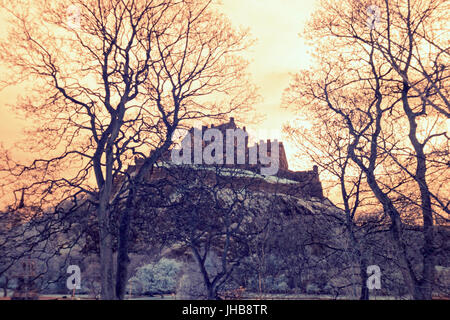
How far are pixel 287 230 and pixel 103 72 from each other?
21.4m

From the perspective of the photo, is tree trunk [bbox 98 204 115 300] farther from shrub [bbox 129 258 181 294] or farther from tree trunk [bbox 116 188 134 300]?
shrub [bbox 129 258 181 294]

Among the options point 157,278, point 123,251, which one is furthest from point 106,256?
point 157,278

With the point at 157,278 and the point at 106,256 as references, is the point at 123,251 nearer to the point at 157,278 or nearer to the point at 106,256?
the point at 106,256

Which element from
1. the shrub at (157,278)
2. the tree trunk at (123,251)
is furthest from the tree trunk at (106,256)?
the shrub at (157,278)

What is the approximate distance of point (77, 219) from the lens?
13992mm

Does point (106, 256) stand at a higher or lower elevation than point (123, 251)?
lower

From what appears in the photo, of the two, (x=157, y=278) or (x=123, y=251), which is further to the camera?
(x=157, y=278)

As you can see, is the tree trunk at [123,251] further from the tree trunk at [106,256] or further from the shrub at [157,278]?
the shrub at [157,278]

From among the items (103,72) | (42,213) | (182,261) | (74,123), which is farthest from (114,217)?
(182,261)

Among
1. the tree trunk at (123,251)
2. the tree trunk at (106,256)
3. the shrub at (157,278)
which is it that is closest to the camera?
the tree trunk at (106,256)

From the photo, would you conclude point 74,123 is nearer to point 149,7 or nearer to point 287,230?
point 149,7

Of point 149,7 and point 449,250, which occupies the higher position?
point 149,7

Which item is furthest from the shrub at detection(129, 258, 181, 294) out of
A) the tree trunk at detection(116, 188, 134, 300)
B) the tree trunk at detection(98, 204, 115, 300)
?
the tree trunk at detection(98, 204, 115, 300)
